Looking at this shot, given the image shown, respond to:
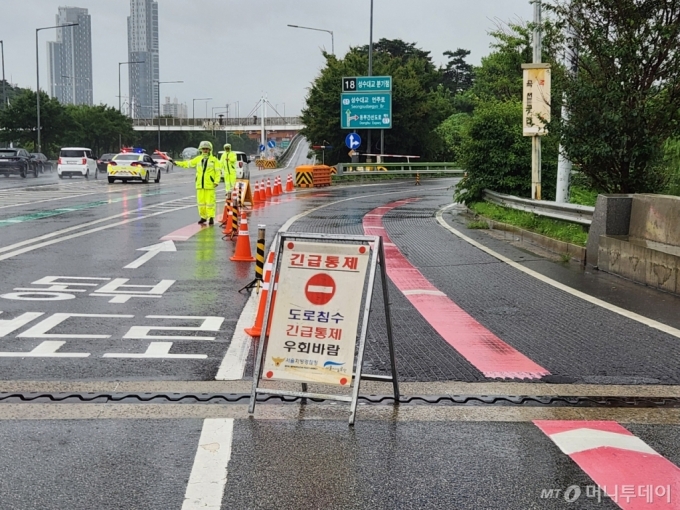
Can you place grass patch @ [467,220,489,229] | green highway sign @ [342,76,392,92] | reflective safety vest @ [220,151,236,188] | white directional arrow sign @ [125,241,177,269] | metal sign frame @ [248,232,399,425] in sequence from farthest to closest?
green highway sign @ [342,76,392,92] < reflective safety vest @ [220,151,236,188] < grass patch @ [467,220,489,229] < white directional arrow sign @ [125,241,177,269] < metal sign frame @ [248,232,399,425]

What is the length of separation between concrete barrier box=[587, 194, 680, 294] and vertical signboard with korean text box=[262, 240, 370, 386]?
5.77 metres

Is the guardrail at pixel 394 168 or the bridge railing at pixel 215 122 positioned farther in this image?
the bridge railing at pixel 215 122

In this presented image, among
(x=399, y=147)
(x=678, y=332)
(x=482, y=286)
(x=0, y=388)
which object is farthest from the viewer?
(x=399, y=147)

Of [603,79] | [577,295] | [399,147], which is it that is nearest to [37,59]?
[399,147]

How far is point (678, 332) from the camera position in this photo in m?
8.08

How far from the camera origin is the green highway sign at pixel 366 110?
51.8 m

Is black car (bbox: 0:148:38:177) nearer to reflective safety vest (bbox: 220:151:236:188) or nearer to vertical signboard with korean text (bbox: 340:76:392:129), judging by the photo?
vertical signboard with korean text (bbox: 340:76:392:129)

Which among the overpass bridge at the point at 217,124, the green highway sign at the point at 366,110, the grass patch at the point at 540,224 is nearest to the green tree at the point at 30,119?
the green highway sign at the point at 366,110

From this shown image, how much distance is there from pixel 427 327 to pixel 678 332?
86.7 inches

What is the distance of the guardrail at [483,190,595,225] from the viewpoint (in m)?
13.7

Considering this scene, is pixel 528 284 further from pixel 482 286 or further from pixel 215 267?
pixel 215 267

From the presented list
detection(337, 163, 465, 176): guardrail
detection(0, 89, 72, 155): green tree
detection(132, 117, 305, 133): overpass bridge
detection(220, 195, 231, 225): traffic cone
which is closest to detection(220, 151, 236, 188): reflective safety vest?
detection(220, 195, 231, 225): traffic cone

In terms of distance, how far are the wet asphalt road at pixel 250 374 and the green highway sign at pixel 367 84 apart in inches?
1524

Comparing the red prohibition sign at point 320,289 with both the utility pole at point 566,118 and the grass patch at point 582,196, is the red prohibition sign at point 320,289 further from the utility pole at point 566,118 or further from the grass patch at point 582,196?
the grass patch at point 582,196
